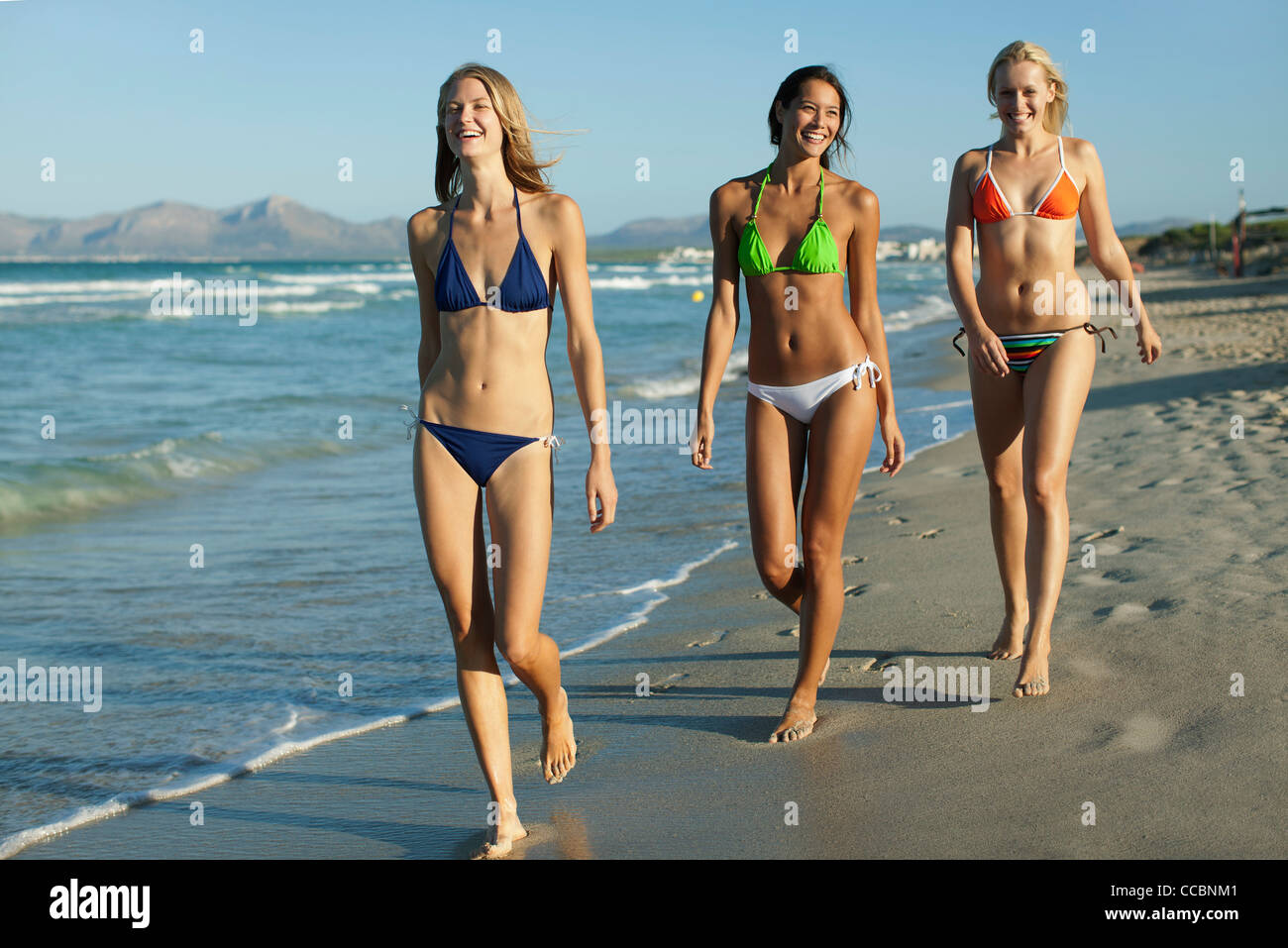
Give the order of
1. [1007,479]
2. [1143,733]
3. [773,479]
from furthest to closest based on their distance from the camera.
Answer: [1007,479] < [773,479] < [1143,733]

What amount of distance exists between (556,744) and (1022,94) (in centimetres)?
279

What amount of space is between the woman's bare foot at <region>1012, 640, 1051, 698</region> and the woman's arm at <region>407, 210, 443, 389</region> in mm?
2335

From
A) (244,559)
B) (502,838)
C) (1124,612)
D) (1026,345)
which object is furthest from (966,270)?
(244,559)

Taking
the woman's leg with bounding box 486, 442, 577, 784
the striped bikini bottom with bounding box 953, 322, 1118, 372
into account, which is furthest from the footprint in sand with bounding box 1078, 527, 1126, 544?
the woman's leg with bounding box 486, 442, 577, 784

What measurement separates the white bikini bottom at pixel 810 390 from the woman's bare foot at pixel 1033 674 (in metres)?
1.15

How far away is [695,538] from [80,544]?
4.39 m

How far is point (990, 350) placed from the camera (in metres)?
4.12

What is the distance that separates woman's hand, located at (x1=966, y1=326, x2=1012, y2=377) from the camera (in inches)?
162

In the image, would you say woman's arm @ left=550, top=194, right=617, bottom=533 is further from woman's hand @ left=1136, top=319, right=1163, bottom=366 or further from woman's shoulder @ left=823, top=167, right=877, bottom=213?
woman's hand @ left=1136, top=319, right=1163, bottom=366

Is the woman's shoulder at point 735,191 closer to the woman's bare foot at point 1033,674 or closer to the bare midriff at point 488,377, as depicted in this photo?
the bare midriff at point 488,377

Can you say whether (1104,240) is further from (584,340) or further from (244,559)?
(244,559)

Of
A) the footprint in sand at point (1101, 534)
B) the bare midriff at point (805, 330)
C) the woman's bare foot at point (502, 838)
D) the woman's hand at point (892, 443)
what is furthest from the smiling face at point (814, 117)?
the footprint in sand at point (1101, 534)
